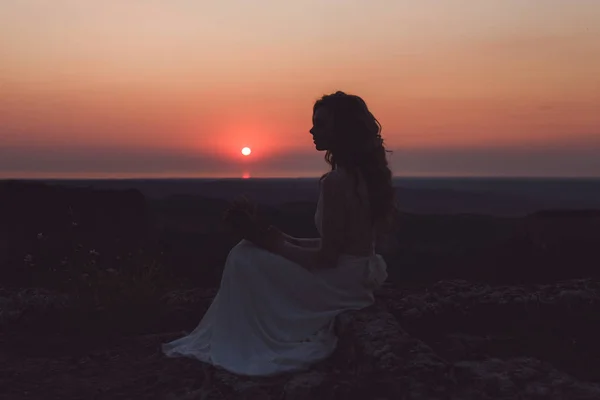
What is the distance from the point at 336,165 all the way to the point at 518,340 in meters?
2.30

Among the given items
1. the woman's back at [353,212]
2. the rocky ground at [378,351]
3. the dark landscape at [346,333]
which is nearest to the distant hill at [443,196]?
the dark landscape at [346,333]

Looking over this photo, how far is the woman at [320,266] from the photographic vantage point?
17.5 feet

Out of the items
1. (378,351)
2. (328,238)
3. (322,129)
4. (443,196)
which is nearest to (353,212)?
(328,238)

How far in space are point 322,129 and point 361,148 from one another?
1.16ft

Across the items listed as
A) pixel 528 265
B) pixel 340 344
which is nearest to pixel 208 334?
pixel 340 344

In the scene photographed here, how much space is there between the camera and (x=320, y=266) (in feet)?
18.1

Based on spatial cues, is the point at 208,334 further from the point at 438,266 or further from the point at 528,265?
the point at 438,266

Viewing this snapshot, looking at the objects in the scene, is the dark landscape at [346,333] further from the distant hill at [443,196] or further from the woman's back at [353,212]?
the distant hill at [443,196]

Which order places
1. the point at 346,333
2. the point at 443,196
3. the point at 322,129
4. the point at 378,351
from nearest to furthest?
the point at 378,351 → the point at 346,333 → the point at 322,129 → the point at 443,196

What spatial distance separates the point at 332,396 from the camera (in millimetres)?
4527

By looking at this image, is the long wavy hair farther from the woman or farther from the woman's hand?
the woman's hand

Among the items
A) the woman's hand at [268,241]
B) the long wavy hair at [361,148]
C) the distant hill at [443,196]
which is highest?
the long wavy hair at [361,148]

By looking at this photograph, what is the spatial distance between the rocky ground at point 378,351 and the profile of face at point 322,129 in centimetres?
142

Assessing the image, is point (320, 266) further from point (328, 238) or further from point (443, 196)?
point (443, 196)
